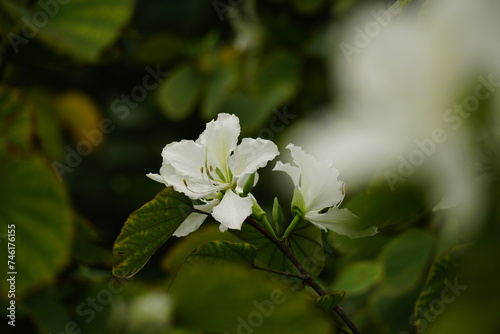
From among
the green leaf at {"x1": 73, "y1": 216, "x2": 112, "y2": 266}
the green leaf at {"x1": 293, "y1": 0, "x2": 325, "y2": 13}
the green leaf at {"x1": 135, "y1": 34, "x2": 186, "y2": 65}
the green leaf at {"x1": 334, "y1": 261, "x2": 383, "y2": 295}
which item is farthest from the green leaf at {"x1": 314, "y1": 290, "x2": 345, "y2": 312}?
the green leaf at {"x1": 135, "y1": 34, "x2": 186, "y2": 65}

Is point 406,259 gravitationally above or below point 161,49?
below

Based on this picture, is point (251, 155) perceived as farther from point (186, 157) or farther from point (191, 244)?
point (191, 244)

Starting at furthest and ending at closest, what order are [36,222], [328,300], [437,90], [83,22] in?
[83,22] < [36,222] < [328,300] < [437,90]

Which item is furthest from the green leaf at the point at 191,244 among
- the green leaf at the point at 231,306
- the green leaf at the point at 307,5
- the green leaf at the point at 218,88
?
the green leaf at the point at 307,5

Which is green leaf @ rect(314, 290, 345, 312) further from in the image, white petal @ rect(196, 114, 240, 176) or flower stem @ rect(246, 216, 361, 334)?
white petal @ rect(196, 114, 240, 176)

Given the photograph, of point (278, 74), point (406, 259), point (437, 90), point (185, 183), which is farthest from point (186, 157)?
point (278, 74)

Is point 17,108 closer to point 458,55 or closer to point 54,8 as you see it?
point 54,8

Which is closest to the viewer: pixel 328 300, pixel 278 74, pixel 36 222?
pixel 328 300
